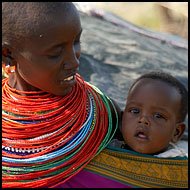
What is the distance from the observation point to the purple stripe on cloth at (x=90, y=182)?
1.50 meters

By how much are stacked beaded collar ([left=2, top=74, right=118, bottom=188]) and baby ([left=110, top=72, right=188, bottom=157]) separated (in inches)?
6.5

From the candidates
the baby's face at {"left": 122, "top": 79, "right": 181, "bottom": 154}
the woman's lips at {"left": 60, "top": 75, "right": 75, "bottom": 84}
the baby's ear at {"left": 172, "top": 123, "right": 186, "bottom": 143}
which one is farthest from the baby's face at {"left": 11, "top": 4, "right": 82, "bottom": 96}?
the baby's ear at {"left": 172, "top": 123, "right": 186, "bottom": 143}

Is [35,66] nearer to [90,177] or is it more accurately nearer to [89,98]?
[89,98]

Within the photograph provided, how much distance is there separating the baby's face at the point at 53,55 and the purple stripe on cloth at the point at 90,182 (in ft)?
1.33

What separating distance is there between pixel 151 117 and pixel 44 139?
54cm

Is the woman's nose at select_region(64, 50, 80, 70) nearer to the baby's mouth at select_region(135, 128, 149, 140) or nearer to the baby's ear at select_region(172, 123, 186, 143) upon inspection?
the baby's mouth at select_region(135, 128, 149, 140)

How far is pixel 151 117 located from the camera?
5.32ft

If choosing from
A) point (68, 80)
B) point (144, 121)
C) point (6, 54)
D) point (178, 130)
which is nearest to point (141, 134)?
point (144, 121)

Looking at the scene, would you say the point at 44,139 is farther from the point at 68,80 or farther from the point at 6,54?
the point at 6,54

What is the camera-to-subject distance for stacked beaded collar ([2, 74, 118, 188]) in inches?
57.1

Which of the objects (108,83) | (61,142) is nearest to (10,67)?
(61,142)

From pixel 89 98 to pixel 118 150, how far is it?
317 mm

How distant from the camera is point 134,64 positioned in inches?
121

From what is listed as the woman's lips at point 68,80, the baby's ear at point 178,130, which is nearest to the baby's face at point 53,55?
the woman's lips at point 68,80
